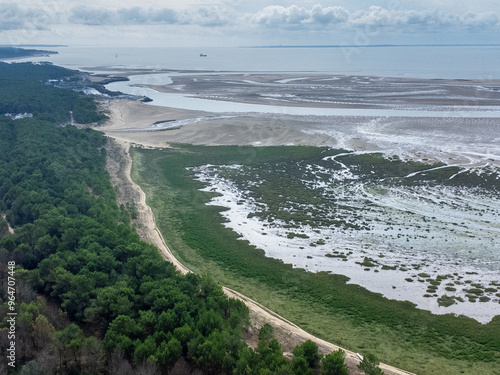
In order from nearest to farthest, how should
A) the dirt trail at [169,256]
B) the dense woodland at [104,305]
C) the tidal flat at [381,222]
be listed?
the dense woodland at [104,305]
the dirt trail at [169,256]
the tidal flat at [381,222]

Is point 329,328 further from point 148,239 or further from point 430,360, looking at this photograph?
point 148,239

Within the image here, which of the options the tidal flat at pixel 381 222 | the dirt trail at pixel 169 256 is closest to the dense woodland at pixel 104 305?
the dirt trail at pixel 169 256

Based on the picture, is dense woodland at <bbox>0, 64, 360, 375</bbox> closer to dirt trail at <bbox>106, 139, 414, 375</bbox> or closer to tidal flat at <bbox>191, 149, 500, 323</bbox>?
dirt trail at <bbox>106, 139, 414, 375</bbox>

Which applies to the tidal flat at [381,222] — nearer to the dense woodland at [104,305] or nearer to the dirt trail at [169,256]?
the dirt trail at [169,256]

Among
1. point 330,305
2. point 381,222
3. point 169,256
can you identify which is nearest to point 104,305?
point 169,256

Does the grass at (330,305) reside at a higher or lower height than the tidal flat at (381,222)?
lower

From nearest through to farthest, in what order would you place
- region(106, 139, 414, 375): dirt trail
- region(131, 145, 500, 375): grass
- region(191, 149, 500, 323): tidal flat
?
1. region(131, 145, 500, 375): grass
2. region(106, 139, 414, 375): dirt trail
3. region(191, 149, 500, 323): tidal flat

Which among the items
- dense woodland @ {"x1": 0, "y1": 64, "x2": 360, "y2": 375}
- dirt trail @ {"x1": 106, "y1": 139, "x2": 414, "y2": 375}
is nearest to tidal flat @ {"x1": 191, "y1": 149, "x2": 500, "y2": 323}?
dirt trail @ {"x1": 106, "y1": 139, "x2": 414, "y2": 375}
